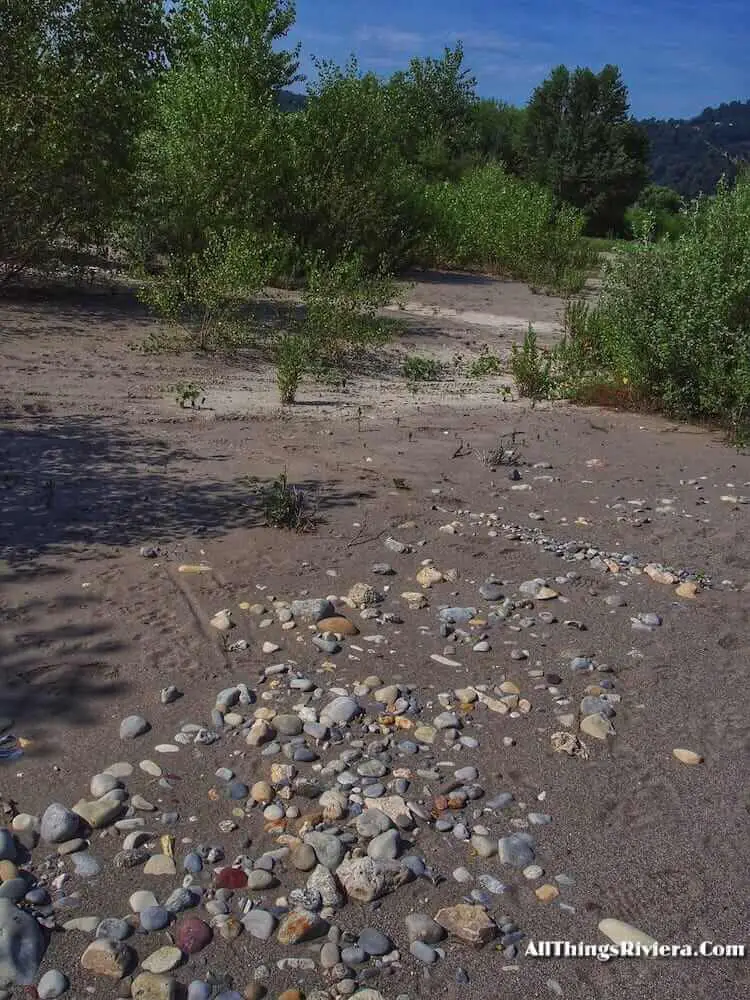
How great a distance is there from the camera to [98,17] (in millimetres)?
11266

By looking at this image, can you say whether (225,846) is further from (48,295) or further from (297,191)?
(297,191)

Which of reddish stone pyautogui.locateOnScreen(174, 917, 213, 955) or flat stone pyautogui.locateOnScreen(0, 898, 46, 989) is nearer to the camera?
flat stone pyautogui.locateOnScreen(0, 898, 46, 989)

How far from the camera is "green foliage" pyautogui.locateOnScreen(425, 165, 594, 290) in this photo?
19.8 metres

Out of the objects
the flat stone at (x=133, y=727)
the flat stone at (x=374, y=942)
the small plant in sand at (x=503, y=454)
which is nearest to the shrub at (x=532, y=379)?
the small plant in sand at (x=503, y=454)

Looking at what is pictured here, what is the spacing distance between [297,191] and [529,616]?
13.9 m

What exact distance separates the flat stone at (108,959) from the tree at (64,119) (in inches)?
356

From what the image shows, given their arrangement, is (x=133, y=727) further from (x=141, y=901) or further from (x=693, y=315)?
(x=693, y=315)

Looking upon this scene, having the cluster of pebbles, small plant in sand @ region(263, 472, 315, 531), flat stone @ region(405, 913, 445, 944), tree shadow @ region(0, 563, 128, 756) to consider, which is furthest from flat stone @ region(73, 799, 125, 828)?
small plant in sand @ region(263, 472, 315, 531)

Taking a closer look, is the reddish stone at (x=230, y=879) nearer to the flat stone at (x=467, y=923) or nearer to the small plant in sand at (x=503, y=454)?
the flat stone at (x=467, y=923)

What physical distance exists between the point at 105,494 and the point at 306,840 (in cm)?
292

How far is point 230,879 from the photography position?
2363mm

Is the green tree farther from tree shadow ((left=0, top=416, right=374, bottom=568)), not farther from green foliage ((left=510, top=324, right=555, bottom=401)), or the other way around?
tree shadow ((left=0, top=416, right=374, bottom=568))

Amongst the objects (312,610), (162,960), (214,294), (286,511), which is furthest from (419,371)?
(162,960)

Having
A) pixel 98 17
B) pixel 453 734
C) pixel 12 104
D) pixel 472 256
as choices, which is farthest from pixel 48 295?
pixel 472 256
